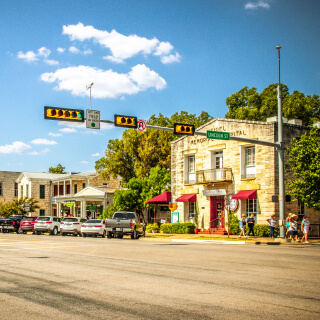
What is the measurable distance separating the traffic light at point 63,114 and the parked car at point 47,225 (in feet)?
64.8

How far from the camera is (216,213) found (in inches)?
1388

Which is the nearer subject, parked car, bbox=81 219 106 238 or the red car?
parked car, bbox=81 219 106 238

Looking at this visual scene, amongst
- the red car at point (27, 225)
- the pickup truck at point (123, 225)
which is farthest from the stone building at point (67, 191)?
the pickup truck at point (123, 225)

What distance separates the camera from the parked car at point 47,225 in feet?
122

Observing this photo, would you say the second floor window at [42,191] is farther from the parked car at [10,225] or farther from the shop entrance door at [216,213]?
the shop entrance door at [216,213]

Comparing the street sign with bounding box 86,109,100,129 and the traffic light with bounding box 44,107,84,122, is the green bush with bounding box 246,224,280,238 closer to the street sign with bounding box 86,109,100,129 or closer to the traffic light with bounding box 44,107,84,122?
the street sign with bounding box 86,109,100,129

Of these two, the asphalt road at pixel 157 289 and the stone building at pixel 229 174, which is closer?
the asphalt road at pixel 157 289

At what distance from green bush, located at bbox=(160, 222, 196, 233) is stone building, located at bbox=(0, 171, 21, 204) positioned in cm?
4207

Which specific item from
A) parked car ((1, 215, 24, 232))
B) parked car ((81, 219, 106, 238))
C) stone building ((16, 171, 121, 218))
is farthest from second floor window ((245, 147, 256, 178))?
stone building ((16, 171, 121, 218))

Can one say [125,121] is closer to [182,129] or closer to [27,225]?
[182,129]

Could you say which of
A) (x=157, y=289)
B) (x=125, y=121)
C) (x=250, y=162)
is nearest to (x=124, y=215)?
(x=250, y=162)

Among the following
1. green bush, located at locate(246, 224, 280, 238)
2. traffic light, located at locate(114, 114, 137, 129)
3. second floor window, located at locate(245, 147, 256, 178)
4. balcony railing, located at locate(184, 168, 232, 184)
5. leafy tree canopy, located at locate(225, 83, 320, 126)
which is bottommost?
green bush, located at locate(246, 224, 280, 238)

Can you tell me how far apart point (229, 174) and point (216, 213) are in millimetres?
3528

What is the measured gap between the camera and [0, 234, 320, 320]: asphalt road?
6.89 m
